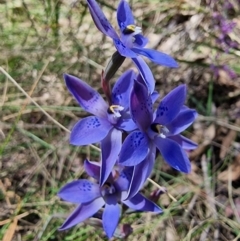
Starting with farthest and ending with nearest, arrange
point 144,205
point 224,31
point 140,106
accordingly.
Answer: point 224,31 < point 144,205 < point 140,106

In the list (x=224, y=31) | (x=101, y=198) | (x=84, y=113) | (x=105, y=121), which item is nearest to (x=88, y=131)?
(x=105, y=121)

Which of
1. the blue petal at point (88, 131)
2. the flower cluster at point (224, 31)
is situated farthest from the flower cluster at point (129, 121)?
the flower cluster at point (224, 31)

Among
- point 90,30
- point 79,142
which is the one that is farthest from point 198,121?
point 79,142

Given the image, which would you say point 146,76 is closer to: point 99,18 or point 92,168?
point 99,18

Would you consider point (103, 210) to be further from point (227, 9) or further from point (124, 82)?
point (227, 9)

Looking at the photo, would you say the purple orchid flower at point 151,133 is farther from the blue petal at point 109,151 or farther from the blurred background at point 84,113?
the blurred background at point 84,113
